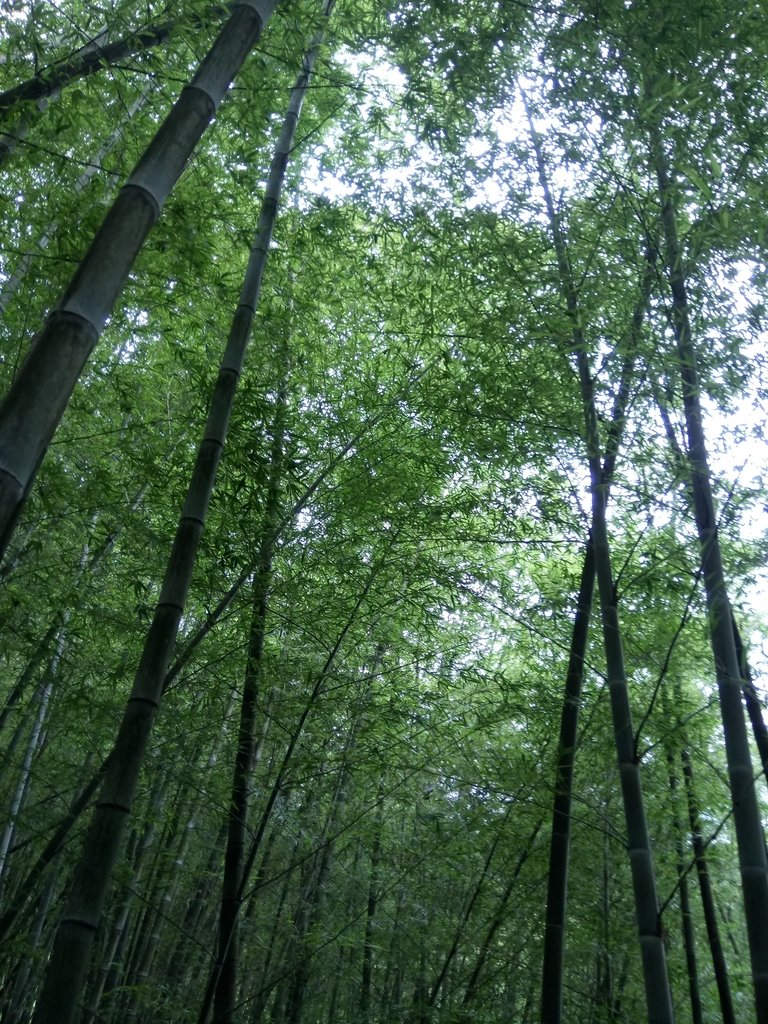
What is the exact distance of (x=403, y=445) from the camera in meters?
4.65

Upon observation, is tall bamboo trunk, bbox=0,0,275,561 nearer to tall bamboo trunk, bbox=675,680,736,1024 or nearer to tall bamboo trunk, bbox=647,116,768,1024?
tall bamboo trunk, bbox=647,116,768,1024

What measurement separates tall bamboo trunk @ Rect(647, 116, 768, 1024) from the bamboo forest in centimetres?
1

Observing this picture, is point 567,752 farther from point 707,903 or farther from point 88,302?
point 707,903

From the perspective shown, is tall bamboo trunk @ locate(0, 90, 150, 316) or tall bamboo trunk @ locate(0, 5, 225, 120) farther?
tall bamboo trunk @ locate(0, 90, 150, 316)

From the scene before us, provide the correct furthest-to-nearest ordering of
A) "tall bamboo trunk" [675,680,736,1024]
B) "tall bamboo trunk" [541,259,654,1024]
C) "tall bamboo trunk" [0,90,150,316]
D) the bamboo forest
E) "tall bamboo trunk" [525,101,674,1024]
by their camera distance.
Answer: "tall bamboo trunk" [675,680,736,1024]
"tall bamboo trunk" [0,90,150,316]
"tall bamboo trunk" [541,259,654,1024]
the bamboo forest
"tall bamboo trunk" [525,101,674,1024]

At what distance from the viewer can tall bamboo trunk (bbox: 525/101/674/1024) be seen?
285cm

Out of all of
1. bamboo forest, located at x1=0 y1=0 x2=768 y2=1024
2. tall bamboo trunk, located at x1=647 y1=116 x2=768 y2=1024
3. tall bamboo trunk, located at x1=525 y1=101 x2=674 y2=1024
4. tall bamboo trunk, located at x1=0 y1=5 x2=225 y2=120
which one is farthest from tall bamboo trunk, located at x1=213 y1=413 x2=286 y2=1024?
tall bamboo trunk, located at x1=647 y1=116 x2=768 y2=1024

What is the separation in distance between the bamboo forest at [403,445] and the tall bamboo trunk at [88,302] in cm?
A: 30

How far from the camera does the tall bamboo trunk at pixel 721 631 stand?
8.65 ft

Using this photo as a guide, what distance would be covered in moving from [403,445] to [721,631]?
2099mm

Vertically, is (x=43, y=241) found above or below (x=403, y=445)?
above

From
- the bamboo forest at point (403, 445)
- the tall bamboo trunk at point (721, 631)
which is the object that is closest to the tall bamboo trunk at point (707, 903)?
the bamboo forest at point (403, 445)

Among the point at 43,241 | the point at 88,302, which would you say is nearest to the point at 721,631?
the point at 88,302

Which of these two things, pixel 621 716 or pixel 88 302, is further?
pixel 621 716
